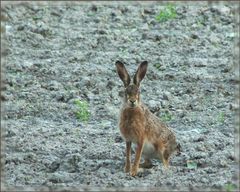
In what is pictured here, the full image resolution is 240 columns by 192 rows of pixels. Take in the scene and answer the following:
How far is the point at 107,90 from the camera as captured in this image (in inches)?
369

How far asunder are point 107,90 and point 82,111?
0.72m

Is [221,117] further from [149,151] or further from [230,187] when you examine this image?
[230,187]

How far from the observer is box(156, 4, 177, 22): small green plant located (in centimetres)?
1139

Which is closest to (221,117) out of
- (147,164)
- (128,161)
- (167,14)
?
(147,164)

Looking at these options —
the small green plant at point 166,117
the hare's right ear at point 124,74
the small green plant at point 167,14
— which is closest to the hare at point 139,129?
the hare's right ear at point 124,74

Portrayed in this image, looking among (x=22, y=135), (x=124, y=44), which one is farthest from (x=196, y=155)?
(x=124, y=44)

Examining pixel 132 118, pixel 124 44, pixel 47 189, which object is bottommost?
pixel 47 189

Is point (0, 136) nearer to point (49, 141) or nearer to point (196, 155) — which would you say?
point (49, 141)

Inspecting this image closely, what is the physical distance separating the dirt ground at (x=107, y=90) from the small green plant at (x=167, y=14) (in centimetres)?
7

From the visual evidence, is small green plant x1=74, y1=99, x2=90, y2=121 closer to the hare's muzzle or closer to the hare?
the hare

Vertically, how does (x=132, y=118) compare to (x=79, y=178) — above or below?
above

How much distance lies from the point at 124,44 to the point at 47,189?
425 centimetres

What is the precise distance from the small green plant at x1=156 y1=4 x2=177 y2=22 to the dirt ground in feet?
0.22

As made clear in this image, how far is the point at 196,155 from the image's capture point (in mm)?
7500
